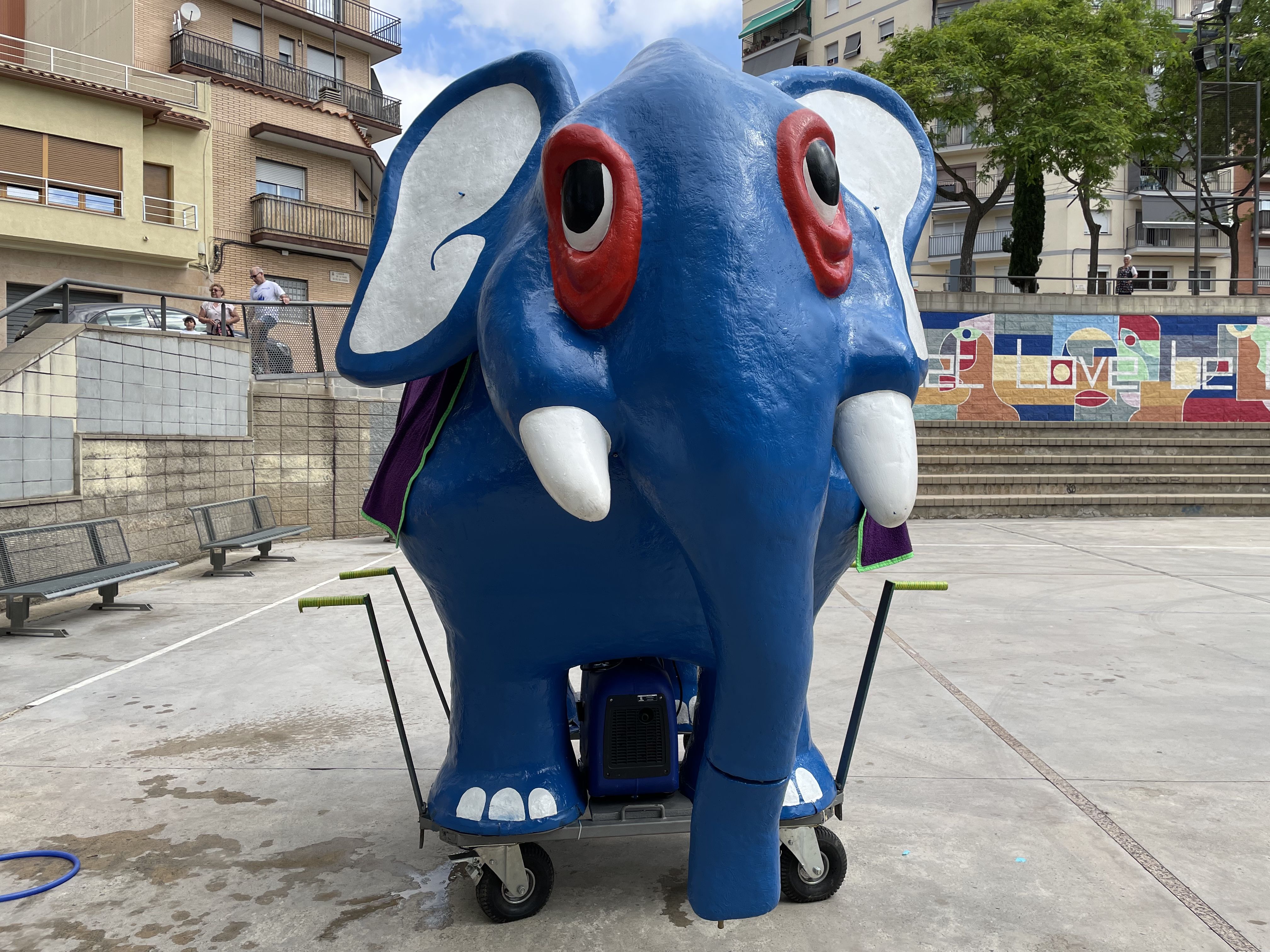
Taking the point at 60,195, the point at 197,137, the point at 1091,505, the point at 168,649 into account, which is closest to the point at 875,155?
the point at 168,649

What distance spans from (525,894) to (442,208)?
1797 millimetres

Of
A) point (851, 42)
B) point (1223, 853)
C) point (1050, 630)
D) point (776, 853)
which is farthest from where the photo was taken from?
point (851, 42)

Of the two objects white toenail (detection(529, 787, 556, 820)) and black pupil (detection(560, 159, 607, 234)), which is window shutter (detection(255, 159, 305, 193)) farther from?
black pupil (detection(560, 159, 607, 234))

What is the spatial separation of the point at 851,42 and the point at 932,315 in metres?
29.3

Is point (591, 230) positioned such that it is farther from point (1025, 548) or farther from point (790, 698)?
point (1025, 548)

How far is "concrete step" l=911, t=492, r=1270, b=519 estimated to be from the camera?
15453 mm

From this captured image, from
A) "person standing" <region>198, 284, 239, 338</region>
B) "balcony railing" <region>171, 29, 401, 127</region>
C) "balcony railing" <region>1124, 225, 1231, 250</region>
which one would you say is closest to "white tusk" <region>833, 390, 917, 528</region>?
"person standing" <region>198, 284, 239, 338</region>

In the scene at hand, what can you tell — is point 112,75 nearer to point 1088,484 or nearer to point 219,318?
point 219,318

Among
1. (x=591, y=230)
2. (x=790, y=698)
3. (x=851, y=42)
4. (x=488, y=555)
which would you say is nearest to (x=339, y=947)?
(x=488, y=555)

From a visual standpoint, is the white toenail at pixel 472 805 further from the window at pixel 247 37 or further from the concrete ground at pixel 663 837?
the window at pixel 247 37

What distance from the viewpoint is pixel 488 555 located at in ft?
7.34

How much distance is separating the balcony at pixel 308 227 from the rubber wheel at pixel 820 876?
22.8 metres

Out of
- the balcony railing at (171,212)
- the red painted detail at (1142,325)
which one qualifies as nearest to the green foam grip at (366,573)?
the red painted detail at (1142,325)

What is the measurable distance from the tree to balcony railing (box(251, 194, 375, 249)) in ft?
66.9
